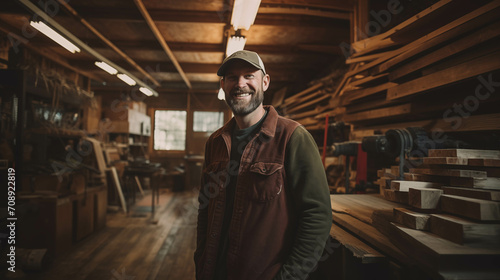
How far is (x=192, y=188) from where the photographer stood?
32.8 feet

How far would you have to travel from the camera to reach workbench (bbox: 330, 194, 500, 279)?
0.95 metres

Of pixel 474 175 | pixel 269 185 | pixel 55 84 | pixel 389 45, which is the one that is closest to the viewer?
pixel 474 175

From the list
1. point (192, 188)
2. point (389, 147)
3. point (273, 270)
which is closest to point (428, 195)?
A: point (273, 270)

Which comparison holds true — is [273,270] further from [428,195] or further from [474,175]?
[474,175]

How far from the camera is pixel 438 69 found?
6.85ft

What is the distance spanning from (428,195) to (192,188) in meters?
9.40

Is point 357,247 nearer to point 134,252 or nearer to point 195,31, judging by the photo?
point 134,252

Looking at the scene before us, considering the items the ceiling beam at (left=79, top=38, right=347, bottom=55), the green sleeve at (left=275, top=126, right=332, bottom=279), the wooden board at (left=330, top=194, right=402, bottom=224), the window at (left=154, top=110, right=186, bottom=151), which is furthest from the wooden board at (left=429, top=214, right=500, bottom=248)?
the window at (left=154, top=110, right=186, bottom=151)

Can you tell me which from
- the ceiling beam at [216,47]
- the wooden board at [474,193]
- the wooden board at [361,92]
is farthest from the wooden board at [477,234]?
the ceiling beam at [216,47]

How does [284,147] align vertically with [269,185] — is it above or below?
Result: above

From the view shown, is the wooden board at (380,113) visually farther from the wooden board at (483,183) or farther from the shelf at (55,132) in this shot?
the shelf at (55,132)

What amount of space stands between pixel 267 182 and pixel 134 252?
343cm

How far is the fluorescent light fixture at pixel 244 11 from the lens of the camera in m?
3.22

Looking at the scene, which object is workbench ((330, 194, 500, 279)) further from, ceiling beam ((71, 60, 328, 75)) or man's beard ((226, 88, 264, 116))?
ceiling beam ((71, 60, 328, 75))
